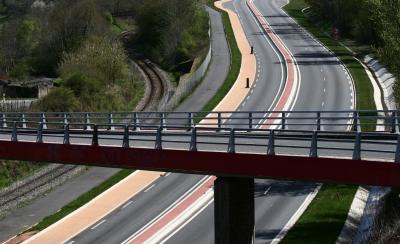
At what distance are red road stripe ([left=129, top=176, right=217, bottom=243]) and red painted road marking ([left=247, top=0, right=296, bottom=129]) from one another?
679 cm

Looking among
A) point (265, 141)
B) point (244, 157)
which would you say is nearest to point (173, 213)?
point (265, 141)

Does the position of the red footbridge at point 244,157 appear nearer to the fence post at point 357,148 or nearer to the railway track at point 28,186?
the fence post at point 357,148

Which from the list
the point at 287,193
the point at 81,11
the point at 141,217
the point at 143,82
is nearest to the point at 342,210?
the point at 287,193

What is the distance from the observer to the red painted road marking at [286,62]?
207ft

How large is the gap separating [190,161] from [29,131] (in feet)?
42.9

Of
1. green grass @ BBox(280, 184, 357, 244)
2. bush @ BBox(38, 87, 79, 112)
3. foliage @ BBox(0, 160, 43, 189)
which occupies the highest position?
bush @ BBox(38, 87, 79, 112)

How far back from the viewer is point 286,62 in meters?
84.9

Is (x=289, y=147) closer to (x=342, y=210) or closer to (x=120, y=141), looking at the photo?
(x=120, y=141)

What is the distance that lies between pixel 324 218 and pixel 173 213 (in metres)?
8.53

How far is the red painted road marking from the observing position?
2486 inches

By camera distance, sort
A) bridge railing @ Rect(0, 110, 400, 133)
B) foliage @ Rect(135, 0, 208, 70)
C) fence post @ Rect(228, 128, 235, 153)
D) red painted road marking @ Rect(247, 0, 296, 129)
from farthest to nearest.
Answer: foliage @ Rect(135, 0, 208, 70)
red painted road marking @ Rect(247, 0, 296, 129)
bridge railing @ Rect(0, 110, 400, 133)
fence post @ Rect(228, 128, 235, 153)

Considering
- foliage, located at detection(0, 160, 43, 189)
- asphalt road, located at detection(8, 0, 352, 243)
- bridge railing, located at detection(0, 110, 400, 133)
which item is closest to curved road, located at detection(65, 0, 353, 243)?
asphalt road, located at detection(8, 0, 352, 243)

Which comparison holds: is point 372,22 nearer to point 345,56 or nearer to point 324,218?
point 345,56

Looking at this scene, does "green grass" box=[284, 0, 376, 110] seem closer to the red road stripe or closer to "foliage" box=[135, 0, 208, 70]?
"foliage" box=[135, 0, 208, 70]
